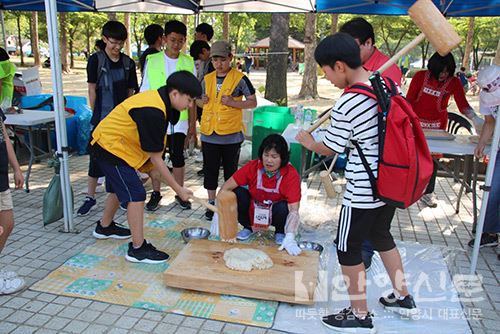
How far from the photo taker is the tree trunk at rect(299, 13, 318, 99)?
1217 cm

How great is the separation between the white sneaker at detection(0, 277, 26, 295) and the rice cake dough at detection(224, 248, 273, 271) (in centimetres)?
135

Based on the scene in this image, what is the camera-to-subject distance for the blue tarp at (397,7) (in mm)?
4949

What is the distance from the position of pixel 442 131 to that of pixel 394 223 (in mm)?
1005

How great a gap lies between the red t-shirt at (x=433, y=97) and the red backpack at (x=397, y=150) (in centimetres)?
225

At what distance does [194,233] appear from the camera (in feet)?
11.8

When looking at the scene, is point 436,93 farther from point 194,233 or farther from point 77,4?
point 77,4

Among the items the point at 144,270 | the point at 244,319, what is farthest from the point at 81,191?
the point at 244,319

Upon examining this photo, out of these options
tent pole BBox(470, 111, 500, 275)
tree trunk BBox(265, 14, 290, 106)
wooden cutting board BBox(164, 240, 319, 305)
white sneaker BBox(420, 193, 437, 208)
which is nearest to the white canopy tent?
wooden cutting board BBox(164, 240, 319, 305)

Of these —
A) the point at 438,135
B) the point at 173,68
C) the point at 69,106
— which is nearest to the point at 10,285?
the point at 173,68

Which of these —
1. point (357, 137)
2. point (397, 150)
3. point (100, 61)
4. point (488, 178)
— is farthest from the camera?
point (100, 61)

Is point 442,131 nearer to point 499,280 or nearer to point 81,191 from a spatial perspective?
point 499,280

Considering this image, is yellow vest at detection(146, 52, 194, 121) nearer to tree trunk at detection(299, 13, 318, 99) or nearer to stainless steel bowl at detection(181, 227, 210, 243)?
stainless steel bowl at detection(181, 227, 210, 243)

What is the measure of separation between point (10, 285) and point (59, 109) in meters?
1.41

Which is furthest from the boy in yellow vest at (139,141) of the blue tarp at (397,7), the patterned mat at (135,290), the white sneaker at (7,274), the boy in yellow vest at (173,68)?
the blue tarp at (397,7)
